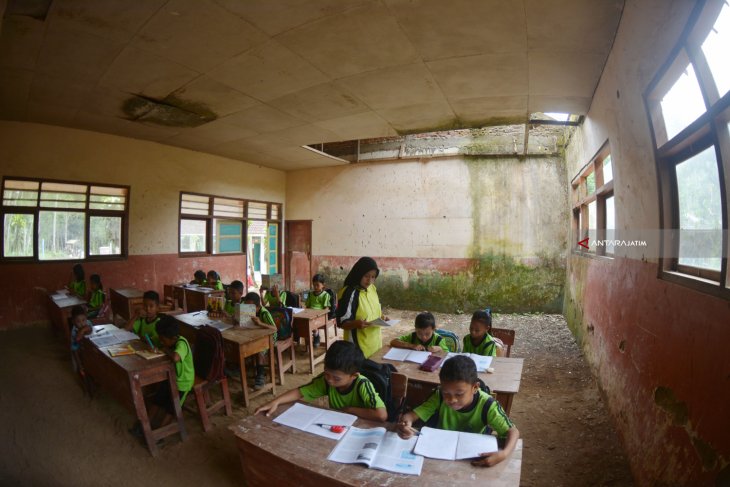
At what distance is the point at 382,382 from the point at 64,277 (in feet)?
23.5

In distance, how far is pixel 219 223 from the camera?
29.8 ft

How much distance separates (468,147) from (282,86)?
515cm

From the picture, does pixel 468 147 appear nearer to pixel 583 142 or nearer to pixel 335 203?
pixel 583 142

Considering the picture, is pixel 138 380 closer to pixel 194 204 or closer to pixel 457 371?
pixel 457 371

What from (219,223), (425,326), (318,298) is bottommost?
(318,298)

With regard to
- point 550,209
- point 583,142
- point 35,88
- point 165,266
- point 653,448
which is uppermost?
point 35,88

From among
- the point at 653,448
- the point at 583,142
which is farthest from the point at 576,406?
the point at 583,142

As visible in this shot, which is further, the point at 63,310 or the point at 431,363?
the point at 63,310

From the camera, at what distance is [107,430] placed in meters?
3.30

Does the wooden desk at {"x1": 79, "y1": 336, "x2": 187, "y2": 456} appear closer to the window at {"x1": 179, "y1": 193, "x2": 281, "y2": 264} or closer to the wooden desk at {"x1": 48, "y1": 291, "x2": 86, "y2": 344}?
the wooden desk at {"x1": 48, "y1": 291, "x2": 86, "y2": 344}

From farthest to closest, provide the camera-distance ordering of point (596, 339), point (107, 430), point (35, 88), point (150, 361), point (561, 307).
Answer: point (561, 307) < point (35, 88) < point (596, 339) < point (107, 430) < point (150, 361)

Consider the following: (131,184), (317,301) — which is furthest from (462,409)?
(131,184)

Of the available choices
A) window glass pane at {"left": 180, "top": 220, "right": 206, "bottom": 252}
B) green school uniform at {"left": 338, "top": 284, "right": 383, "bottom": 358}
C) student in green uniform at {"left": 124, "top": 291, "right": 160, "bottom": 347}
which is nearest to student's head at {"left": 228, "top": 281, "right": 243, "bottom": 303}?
student in green uniform at {"left": 124, "top": 291, "right": 160, "bottom": 347}

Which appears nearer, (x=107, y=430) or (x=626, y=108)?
(x=626, y=108)
